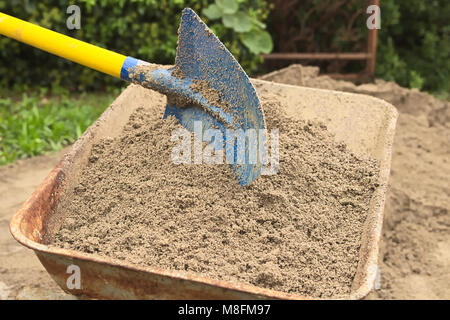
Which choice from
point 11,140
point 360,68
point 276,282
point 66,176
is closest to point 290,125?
point 276,282

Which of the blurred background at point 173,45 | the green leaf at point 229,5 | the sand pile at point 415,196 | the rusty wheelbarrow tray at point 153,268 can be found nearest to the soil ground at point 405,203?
the sand pile at point 415,196

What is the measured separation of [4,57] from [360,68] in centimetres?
354

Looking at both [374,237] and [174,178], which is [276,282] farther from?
[174,178]

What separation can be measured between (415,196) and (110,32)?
9.69ft

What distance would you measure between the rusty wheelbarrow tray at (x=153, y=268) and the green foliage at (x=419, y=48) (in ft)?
9.56

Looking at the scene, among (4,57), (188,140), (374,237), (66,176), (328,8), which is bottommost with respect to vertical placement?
(374,237)

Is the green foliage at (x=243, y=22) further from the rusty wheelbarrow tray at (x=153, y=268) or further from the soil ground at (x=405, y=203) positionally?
the rusty wheelbarrow tray at (x=153, y=268)

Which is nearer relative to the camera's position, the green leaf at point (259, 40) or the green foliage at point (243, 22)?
the green foliage at point (243, 22)

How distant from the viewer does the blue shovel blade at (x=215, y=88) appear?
218 centimetres

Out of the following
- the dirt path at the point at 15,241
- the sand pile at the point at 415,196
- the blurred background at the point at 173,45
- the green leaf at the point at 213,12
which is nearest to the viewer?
the dirt path at the point at 15,241

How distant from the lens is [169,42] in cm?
487

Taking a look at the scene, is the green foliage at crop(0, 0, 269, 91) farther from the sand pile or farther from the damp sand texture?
the damp sand texture

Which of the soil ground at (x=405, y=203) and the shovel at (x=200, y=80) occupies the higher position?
the shovel at (x=200, y=80)

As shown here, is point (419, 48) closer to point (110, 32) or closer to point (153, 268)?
point (110, 32)
